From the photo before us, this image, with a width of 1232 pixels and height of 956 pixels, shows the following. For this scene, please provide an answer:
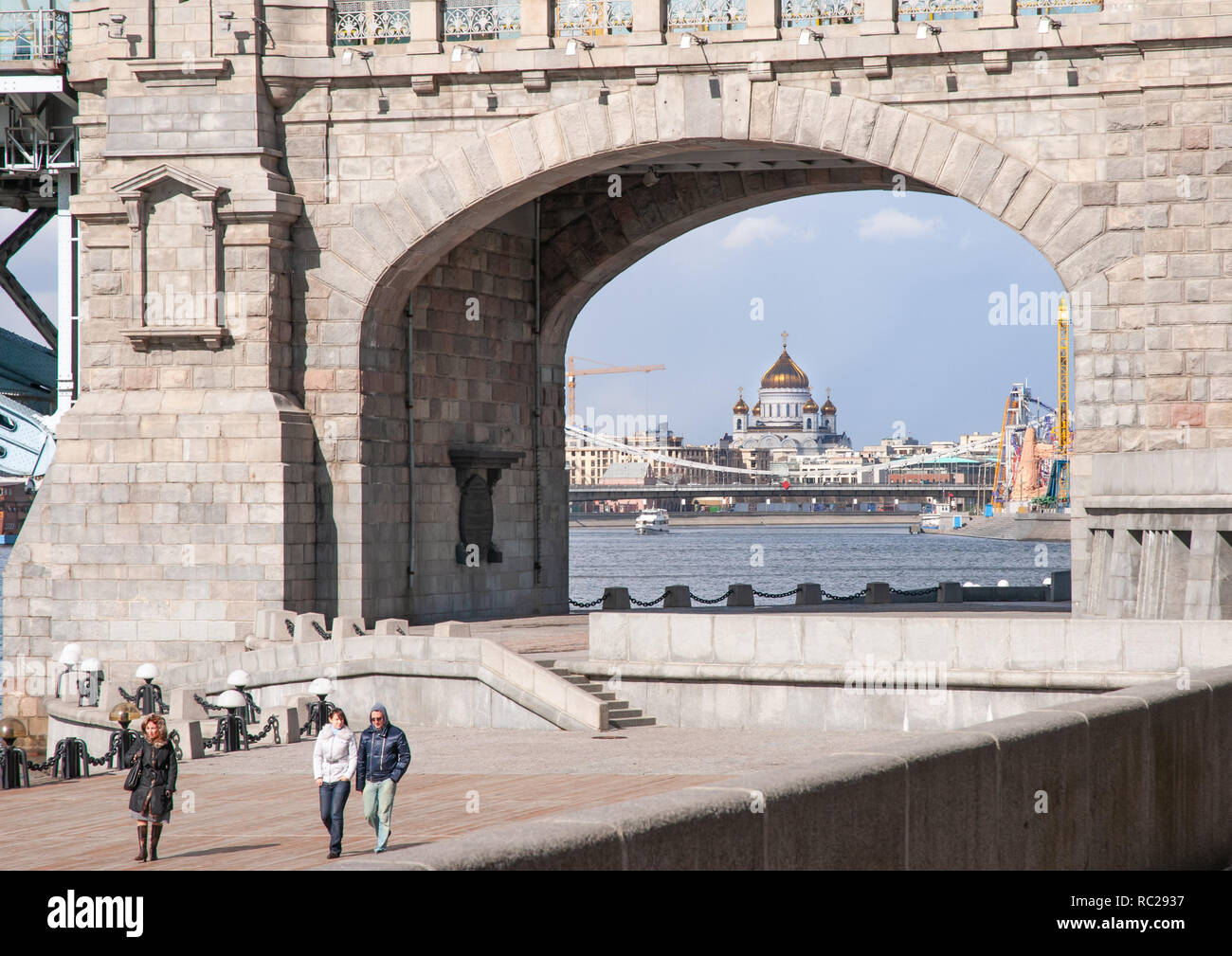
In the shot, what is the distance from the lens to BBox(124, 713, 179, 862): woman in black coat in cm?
1198

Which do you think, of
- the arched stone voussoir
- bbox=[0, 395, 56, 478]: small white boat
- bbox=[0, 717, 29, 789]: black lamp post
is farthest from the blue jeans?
bbox=[0, 395, 56, 478]: small white boat

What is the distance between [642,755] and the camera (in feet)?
54.4

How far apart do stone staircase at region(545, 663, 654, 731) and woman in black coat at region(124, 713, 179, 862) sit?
722 centimetres

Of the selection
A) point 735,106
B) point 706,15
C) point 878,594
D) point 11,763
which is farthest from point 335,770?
point 878,594

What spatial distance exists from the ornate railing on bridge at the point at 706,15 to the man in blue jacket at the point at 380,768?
14.8m

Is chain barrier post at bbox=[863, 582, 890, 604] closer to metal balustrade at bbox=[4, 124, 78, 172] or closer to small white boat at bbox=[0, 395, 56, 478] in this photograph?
metal balustrade at bbox=[4, 124, 78, 172]

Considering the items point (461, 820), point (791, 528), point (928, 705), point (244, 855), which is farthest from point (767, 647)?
point (791, 528)

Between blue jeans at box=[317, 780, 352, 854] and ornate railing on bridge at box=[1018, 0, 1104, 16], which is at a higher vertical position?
ornate railing on bridge at box=[1018, 0, 1104, 16]

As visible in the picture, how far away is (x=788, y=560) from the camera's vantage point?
111 meters

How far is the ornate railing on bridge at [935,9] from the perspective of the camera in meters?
23.5

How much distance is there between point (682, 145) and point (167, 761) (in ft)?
47.7

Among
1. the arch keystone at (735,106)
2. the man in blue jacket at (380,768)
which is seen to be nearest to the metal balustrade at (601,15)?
the arch keystone at (735,106)

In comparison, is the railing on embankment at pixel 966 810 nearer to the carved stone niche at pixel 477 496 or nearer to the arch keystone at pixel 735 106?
the arch keystone at pixel 735 106
